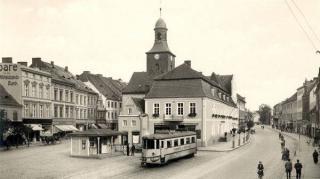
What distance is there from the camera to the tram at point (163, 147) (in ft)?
104

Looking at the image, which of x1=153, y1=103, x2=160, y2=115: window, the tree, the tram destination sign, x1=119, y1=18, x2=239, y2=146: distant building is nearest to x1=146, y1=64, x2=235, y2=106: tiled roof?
x1=119, y1=18, x2=239, y2=146: distant building

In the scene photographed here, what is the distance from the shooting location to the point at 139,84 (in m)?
71.8

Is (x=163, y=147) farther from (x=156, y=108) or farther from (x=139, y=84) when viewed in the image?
(x=139, y=84)

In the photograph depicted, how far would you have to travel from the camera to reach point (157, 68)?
6850 cm

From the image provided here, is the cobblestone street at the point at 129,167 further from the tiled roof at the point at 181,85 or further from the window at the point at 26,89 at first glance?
the window at the point at 26,89

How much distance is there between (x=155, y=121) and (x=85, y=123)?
25.9 m

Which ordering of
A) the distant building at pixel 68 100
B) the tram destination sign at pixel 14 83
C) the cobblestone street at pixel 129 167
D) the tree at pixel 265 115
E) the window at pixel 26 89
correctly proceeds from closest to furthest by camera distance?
1. the cobblestone street at pixel 129 167
2. the tram destination sign at pixel 14 83
3. the window at pixel 26 89
4. the distant building at pixel 68 100
5. the tree at pixel 265 115

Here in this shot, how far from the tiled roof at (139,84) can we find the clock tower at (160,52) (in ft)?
9.53

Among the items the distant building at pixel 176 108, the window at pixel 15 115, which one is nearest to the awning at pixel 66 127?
the window at pixel 15 115

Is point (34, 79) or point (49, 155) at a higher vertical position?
point (34, 79)

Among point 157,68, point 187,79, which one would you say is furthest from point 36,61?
point 187,79

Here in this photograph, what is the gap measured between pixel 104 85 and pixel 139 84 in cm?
1460

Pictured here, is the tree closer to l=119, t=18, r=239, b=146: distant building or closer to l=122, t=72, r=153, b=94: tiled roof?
l=122, t=72, r=153, b=94: tiled roof

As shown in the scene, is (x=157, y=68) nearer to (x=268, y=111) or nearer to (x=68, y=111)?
(x=68, y=111)
